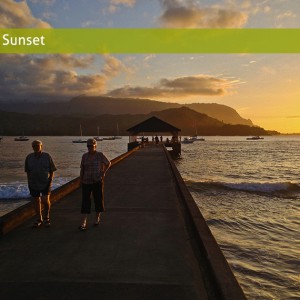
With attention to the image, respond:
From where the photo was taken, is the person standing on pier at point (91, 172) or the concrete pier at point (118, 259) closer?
the concrete pier at point (118, 259)

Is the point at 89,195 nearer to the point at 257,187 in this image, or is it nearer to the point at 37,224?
the point at 37,224

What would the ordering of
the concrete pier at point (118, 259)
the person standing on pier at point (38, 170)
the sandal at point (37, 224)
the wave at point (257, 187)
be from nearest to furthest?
1. the concrete pier at point (118, 259)
2. the person standing on pier at point (38, 170)
3. the sandal at point (37, 224)
4. the wave at point (257, 187)

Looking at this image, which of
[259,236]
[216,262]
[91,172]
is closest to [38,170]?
[91,172]

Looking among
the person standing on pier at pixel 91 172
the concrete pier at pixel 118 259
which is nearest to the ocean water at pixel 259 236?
the concrete pier at pixel 118 259

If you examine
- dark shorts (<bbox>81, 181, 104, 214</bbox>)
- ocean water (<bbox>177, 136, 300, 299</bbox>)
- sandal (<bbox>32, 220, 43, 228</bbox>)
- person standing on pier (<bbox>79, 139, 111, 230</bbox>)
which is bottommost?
ocean water (<bbox>177, 136, 300, 299</bbox>)

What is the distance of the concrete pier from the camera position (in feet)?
12.8

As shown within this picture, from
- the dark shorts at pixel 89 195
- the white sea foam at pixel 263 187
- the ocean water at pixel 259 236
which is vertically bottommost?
the white sea foam at pixel 263 187

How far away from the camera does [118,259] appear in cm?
491

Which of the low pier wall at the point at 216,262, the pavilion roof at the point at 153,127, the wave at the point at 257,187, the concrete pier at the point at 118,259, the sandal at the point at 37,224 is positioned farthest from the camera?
the pavilion roof at the point at 153,127

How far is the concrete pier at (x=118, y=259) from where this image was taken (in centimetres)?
390

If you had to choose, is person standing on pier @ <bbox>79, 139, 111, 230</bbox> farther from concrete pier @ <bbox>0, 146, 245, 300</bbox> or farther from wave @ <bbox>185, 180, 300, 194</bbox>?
wave @ <bbox>185, 180, 300, 194</bbox>

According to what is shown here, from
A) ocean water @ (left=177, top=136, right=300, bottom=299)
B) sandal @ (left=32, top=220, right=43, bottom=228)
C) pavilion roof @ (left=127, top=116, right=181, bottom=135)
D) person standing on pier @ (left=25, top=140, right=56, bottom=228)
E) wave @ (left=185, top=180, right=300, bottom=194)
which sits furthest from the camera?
pavilion roof @ (left=127, top=116, right=181, bottom=135)

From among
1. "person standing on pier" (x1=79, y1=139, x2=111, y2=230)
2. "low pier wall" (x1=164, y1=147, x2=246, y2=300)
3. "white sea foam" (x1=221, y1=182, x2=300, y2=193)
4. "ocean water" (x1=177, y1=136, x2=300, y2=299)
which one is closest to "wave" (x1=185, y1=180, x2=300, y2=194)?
"white sea foam" (x1=221, y1=182, x2=300, y2=193)

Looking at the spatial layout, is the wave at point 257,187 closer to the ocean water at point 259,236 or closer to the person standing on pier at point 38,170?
the ocean water at point 259,236
